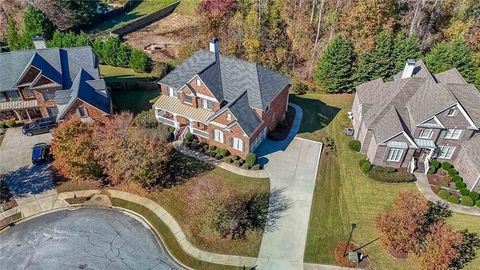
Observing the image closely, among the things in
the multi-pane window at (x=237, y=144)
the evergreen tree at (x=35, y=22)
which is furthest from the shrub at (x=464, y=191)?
the evergreen tree at (x=35, y=22)

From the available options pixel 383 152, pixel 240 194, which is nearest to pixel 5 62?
pixel 240 194

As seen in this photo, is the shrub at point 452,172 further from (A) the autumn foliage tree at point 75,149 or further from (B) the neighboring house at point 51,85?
(B) the neighboring house at point 51,85

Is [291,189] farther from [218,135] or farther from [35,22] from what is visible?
[35,22]

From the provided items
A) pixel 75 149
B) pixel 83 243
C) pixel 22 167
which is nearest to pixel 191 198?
pixel 83 243

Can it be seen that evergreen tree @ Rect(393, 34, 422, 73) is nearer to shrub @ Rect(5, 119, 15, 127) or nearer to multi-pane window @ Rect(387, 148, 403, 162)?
multi-pane window @ Rect(387, 148, 403, 162)

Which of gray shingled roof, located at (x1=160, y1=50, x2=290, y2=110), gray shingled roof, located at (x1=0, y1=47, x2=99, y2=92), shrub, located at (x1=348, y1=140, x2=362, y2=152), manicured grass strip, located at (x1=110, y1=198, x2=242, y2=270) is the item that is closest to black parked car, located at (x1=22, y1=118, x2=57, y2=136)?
gray shingled roof, located at (x1=0, y1=47, x2=99, y2=92)

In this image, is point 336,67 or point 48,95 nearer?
point 48,95
